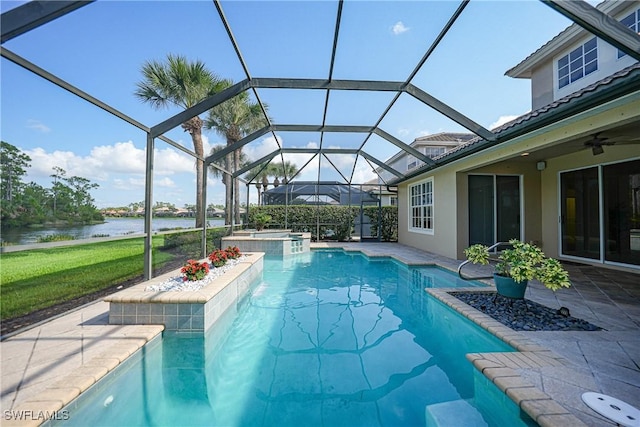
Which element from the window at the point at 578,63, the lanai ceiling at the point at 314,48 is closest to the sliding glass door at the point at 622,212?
the lanai ceiling at the point at 314,48

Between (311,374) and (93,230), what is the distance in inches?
147

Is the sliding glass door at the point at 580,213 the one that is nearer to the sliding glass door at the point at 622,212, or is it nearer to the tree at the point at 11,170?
the sliding glass door at the point at 622,212

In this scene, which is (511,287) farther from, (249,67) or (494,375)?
(249,67)

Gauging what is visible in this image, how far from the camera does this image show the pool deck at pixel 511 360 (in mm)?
2098

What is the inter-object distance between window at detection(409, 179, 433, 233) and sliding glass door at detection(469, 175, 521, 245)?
1.92 m

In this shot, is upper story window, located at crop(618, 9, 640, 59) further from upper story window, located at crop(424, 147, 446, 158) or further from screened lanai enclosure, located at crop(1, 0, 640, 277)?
upper story window, located at crop(424, 147, 446, 158)

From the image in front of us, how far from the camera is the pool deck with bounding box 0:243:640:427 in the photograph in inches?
82.6

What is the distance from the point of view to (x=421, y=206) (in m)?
11.6

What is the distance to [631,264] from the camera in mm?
6262

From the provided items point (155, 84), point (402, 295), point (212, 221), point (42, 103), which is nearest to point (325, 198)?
point (212, 221)

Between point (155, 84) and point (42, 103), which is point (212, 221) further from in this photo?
point (42, 103)

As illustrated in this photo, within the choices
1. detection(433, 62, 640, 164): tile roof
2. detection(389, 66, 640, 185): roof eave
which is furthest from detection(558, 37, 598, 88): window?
detection(433, 62, 640, 164): tile roof

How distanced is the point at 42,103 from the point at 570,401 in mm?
5959

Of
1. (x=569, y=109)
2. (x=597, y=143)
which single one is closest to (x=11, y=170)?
(x=569, y=109)
